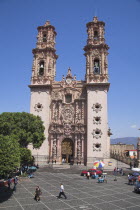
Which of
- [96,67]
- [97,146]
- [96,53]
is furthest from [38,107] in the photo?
[96,53]

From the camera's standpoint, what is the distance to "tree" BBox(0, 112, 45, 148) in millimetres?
28656

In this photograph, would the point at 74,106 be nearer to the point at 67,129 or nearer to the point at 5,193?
the point at 67,129

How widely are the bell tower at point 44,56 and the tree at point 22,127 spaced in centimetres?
1625

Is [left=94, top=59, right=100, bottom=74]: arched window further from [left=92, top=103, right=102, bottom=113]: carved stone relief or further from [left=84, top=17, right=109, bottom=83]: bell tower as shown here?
[left=92, top=103, right=102, bottom=113]: carved stone relief

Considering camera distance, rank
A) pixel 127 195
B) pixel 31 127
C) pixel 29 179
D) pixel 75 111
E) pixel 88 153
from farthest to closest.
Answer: pixel 75 111 < pixel 88 153 < pixel 31 127 < pixel 29 179 < pixel 127 195

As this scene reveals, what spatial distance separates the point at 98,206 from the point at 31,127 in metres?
17.2

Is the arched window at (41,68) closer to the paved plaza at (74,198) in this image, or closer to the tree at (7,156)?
the paved plaza at (74,198)

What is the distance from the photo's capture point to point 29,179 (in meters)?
27.2

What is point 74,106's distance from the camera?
4431 centimetres

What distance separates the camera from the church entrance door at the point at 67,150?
140ft

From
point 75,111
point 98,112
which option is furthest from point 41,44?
point 98,112

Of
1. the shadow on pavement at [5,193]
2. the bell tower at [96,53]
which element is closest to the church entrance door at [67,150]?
the bell tower at [96,53]

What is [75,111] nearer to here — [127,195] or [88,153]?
[88,153]

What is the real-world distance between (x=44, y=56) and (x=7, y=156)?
110ft
